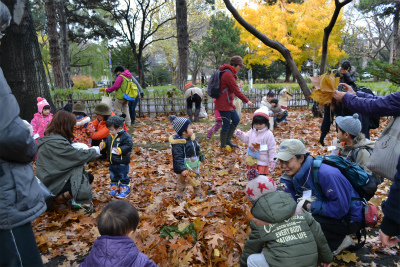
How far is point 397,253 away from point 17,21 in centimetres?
771

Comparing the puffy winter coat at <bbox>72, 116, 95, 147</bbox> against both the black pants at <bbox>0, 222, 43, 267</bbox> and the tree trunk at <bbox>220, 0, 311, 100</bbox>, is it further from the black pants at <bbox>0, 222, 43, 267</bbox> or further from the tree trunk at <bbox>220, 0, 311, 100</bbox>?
the tree trunk at <bbox>220, 0, 311, 100</bbox>

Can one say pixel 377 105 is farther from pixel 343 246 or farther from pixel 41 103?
pixel 41 103

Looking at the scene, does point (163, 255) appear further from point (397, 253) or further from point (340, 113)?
point (340, 113)

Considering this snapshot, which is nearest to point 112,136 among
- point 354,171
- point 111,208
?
point 111,208

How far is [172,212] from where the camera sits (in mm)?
3623

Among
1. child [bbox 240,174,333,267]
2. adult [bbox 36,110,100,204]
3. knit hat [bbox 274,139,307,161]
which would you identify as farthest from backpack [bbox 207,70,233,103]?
child [bbox 240,174,333,267]

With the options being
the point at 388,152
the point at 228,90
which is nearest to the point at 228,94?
the point at 228,90

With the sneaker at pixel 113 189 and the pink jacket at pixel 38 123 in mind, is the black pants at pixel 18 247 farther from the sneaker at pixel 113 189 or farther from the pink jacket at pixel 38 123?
the pink jacket at pixel 38 123

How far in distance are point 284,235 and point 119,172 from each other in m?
3.09

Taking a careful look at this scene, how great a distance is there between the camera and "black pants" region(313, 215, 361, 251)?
2.93 metres

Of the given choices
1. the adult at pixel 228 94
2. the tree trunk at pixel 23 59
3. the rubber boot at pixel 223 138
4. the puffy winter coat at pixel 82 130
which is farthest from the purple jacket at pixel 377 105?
the tree trunk at pixel 23 59

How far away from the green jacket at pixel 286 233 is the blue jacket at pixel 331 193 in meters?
0.70

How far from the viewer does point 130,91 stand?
30.8ft

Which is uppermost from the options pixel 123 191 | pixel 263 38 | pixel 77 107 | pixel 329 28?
pixel 329 28
